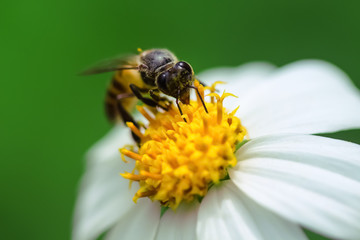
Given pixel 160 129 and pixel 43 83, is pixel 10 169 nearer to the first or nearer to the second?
pixel 43 83

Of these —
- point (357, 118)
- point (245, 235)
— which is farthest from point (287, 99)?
point (245, 235)

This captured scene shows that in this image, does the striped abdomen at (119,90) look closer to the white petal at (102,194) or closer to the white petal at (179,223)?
the white petal at (102,194)

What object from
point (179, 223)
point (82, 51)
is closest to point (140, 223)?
point (179, 223)

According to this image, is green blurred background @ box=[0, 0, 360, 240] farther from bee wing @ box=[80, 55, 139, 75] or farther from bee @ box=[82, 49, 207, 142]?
bee wing @ box=[80, 55, 139, 75]

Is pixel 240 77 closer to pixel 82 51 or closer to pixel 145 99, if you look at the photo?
pixel 145 99

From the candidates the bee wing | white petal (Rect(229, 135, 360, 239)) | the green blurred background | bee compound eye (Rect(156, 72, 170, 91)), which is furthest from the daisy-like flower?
the green blurred background
